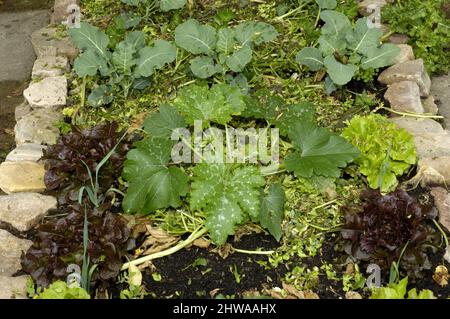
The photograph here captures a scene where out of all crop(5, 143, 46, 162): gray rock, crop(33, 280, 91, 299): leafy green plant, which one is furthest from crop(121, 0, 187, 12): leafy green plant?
crop(33, 280, 91, 299): leafy green plant

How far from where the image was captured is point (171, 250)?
329cm

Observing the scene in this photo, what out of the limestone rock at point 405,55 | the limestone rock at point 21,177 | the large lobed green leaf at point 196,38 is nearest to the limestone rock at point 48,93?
the limestone rock at point 21,177

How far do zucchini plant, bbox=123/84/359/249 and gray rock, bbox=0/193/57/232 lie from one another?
0.48 m

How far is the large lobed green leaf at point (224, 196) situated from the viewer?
322cm

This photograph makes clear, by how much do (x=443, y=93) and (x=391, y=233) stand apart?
175 cm

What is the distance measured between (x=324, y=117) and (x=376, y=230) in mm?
1065

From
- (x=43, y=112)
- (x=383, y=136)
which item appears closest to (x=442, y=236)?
(x=383, y=136)

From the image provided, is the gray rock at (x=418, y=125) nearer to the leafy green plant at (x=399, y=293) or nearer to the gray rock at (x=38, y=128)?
the leafy green plant at (x=399, y=293)

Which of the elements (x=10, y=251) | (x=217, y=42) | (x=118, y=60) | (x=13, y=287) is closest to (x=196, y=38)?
(x=217, y=42)

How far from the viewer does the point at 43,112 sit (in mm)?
4199

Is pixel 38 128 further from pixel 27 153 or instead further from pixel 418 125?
pixel 418 125

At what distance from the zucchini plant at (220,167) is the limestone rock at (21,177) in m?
0.59

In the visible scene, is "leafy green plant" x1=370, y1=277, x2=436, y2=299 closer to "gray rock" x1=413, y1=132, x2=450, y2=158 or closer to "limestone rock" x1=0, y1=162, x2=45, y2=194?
"gray rock" x1=413, y1=132, x2=450, y2=158
